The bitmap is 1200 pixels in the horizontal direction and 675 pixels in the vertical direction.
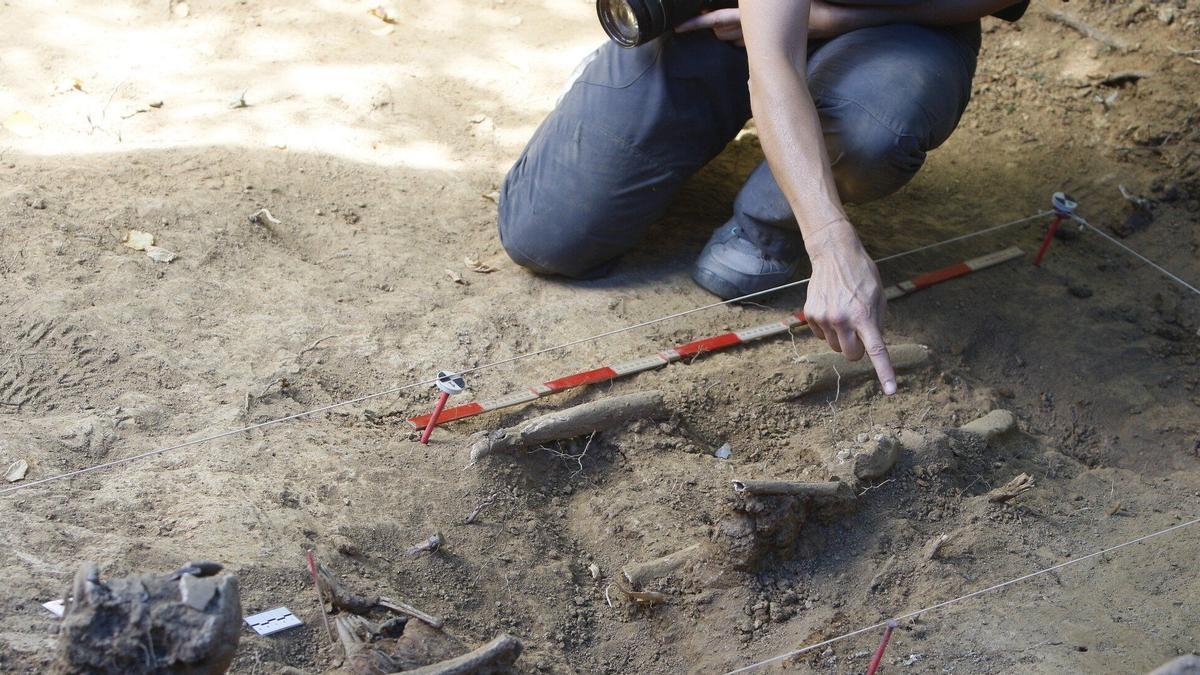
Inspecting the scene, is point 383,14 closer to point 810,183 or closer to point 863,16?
point 863,16

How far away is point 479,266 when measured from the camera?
10.9 feet

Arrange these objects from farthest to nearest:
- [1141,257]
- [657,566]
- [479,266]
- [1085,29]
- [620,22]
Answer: [1085,29] → [1141,257] → [479,266] → [620,22] → [657,566]

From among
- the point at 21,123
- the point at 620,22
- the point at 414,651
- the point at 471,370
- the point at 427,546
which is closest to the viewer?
the point at 414,651

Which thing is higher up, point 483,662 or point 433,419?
point 483,662

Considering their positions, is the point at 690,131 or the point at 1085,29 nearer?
the point at 690,131

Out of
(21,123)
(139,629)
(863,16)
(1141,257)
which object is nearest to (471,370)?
(139,629)

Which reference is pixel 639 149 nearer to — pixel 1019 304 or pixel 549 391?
pixel 549 391

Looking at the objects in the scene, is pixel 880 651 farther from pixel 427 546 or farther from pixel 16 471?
pixel 16 471

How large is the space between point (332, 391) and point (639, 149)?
114 cm

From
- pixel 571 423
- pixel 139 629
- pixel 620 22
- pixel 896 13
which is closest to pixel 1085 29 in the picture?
pixel 896 13

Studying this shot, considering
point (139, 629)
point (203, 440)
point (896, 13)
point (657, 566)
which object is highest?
point (896, 13)

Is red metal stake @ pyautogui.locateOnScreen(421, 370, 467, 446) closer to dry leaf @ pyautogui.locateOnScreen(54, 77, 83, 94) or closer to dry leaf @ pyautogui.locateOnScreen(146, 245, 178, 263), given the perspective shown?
dry leaf @ pyautogui.locateOnScreen(146, 245, 178, 263)

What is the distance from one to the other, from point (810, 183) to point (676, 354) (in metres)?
0.76

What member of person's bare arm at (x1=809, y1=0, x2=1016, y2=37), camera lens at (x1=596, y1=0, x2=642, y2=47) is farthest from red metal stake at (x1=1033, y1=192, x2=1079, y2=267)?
camera lens at (x1=596, y1=0, x2=642, y2=47)
